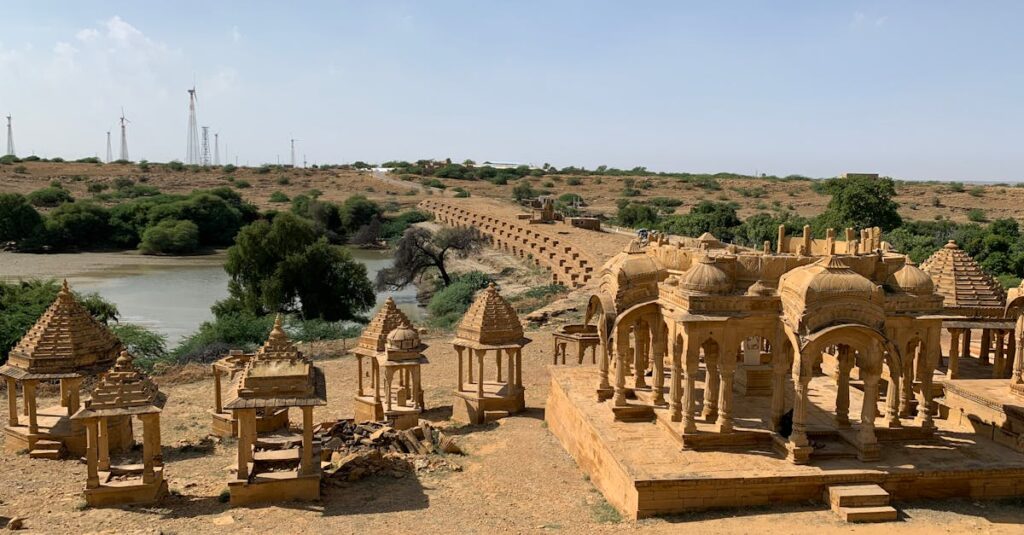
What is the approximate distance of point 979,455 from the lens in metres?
11.4

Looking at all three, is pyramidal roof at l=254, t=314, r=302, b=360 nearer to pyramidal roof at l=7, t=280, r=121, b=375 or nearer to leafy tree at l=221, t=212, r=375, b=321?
pyramidal roof at l=7, t=280, r=121, b=375

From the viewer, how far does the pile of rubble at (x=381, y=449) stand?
12500 mm

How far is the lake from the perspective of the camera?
32.5 meters

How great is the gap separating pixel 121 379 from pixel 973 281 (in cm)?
1620

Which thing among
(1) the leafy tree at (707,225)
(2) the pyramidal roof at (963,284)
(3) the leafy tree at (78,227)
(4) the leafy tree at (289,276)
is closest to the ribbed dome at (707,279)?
(2) the pyramidal roof at (963,284)

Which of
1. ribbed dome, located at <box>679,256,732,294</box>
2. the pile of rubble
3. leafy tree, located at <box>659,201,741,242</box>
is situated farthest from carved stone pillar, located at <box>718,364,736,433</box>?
leafy tree, located at <box>659,201,741,242</box>

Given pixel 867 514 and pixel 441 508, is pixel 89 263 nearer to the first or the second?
pixel 441 508

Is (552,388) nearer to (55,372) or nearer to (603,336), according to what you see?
(603,336)

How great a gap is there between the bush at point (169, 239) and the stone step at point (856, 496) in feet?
165

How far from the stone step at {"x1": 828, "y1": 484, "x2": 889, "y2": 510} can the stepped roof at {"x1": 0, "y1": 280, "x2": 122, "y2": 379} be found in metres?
12.5

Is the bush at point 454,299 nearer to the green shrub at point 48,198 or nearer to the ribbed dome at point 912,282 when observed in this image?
the ribbed dome at point 912,282

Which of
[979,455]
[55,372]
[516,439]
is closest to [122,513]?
[55,372]

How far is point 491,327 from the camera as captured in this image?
1577cm

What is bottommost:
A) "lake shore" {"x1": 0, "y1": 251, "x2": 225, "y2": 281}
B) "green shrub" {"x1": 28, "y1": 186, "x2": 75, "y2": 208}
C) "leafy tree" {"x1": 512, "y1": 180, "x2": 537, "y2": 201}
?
"lake shore" {"x1": 0, "y1": 251, "x2": 225, "y2": 281}
